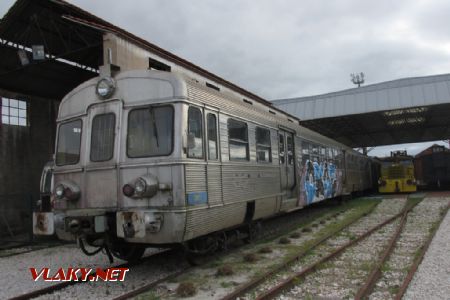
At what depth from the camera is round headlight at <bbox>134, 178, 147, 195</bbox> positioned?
5.74 meters

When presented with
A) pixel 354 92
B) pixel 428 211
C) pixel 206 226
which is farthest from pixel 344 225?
pixel 354 92

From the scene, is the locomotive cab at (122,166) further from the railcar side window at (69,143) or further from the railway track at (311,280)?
the railway track at (311,280)

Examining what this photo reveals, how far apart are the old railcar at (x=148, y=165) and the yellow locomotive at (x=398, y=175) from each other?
70.5ft

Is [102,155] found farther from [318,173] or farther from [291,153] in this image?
[318,173]

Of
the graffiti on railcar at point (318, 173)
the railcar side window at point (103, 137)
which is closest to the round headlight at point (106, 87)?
the railcar side window at point (103, 137)

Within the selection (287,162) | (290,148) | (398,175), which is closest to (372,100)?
(398,175)

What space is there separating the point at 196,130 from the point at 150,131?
703mm

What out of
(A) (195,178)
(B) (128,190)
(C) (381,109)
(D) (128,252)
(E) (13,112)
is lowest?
(D) (128,252)

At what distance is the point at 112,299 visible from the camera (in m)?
5.25

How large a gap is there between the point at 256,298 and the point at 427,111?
1063 inches

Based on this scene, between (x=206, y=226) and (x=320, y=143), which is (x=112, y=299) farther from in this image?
(x=320, y=143)

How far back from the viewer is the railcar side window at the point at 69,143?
6828 millimetres

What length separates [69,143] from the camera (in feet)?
22.9

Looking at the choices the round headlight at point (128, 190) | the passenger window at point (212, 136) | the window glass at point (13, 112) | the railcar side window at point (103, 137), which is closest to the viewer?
the round headlight at point (128, 190)
